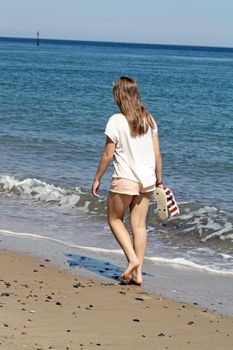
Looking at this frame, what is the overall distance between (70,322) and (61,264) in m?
2.16

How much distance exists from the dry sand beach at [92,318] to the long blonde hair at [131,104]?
4.26 feet

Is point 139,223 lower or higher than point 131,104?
lower

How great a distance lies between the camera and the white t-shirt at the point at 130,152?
7.02 meters

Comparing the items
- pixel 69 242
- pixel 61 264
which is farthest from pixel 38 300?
pixel 69 242

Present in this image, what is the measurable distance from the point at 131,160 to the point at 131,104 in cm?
45

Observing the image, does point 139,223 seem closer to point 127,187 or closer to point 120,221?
point 120,221

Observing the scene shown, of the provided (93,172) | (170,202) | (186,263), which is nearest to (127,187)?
(170,202)

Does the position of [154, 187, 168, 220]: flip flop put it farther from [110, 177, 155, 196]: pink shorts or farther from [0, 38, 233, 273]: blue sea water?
[0, 38, 233, 273]: blue sea water

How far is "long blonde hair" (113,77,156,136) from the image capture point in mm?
6984

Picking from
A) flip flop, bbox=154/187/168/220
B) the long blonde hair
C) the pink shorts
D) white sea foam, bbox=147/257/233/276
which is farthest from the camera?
Result: white sea foam, bbox=147/257/233/276

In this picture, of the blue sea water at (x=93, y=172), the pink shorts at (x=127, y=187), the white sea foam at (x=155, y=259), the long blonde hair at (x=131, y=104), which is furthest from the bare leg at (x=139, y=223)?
the blue sea water at (x=93, y=172)

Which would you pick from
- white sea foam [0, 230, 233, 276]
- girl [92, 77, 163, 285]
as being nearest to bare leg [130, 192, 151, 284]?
girl [92, 77, 163, 285]

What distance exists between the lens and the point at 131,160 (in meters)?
7.07

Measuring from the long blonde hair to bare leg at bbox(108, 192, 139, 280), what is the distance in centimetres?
57
